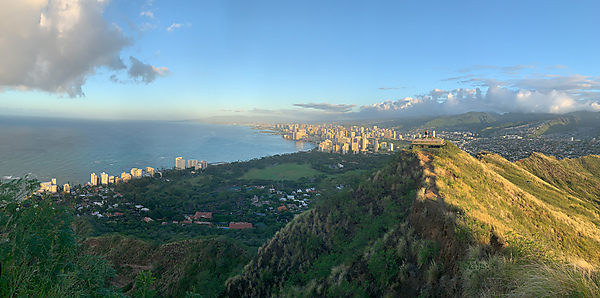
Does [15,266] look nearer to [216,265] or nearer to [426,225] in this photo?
[426,225]

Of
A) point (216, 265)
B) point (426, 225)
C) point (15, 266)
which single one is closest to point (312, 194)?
point (216, 265)

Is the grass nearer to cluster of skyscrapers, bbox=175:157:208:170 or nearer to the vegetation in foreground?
cluster of skyscrapers, bbox=175:157:208:170

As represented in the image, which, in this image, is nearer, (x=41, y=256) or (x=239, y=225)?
(x=41, y=256)

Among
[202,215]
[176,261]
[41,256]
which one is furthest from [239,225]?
[41,256]

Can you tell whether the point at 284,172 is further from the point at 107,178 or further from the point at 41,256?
the point at 41,256

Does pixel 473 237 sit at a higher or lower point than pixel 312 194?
higher

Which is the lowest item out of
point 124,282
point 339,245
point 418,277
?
point 124,282
